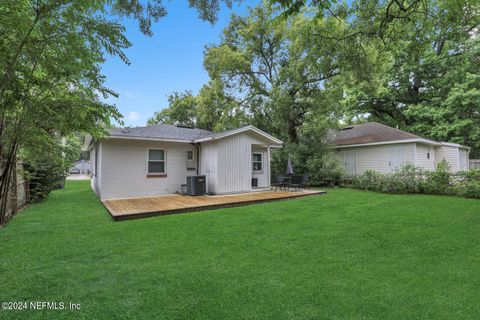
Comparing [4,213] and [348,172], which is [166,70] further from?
[348,172]

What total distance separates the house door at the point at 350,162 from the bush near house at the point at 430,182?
412cm

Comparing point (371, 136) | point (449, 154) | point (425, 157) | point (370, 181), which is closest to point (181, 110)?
point (371, 136)

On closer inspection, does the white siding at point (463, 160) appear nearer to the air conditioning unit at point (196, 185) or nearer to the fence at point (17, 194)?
the air conditioning unit at point (196, 185)

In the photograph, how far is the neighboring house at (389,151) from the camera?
1364cm

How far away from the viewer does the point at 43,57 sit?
2699 mm

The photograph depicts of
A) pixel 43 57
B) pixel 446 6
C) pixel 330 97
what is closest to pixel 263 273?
pixel 43 57

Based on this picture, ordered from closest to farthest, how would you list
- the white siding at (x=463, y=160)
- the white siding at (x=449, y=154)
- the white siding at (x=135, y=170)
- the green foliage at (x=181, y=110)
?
the white siding at (x=135, y=170)
the white siding at (x=449, y=154)
the white siding at (x=463, y=160)
the green foliage at (x=181, y=110)

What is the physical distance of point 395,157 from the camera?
46.2ft

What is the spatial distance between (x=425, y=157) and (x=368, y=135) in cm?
333

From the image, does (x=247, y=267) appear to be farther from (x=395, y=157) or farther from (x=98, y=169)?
(x=395, y=157)

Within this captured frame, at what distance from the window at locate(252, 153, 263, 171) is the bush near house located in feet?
17.7

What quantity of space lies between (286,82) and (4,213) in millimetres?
14332

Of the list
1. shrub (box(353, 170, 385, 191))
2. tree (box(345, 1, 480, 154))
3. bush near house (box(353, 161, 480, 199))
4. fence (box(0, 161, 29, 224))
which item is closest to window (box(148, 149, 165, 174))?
fence (box(0, 161, 29, 224))

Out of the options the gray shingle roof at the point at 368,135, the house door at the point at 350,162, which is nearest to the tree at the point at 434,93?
the gray shingle roof at the point at 368,135
